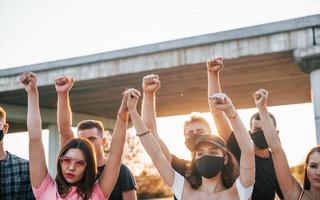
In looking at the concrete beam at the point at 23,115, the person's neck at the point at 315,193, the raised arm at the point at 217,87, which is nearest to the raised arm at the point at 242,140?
the person's neck at the point at 315,193

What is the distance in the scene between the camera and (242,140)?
3.47 meters

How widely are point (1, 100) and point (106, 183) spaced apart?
17.9 meters

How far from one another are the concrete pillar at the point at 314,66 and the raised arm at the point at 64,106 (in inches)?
367

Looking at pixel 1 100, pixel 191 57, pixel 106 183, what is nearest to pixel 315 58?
pixel 191 57

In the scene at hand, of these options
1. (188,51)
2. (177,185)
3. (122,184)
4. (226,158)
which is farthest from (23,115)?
(226,158)

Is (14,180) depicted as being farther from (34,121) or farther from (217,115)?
(217,115)

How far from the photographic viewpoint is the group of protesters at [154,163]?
3.56 meters

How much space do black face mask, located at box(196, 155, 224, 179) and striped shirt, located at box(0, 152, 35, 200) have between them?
162cm

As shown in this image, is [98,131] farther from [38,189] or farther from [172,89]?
[172,89]

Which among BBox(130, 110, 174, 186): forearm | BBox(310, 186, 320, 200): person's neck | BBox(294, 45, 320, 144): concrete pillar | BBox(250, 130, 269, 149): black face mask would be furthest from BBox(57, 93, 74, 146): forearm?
BBox(294, 45, 320, 144): concrete pillar

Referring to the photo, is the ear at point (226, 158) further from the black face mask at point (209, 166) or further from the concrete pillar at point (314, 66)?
the concrete pillar at point (314, 66)

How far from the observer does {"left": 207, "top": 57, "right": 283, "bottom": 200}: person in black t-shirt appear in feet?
Answer: 14.4

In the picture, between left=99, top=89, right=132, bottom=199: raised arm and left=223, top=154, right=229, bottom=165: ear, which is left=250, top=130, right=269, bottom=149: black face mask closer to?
left=223, top=154, right=229, bottom=165: ear

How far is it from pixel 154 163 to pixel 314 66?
1028cm
